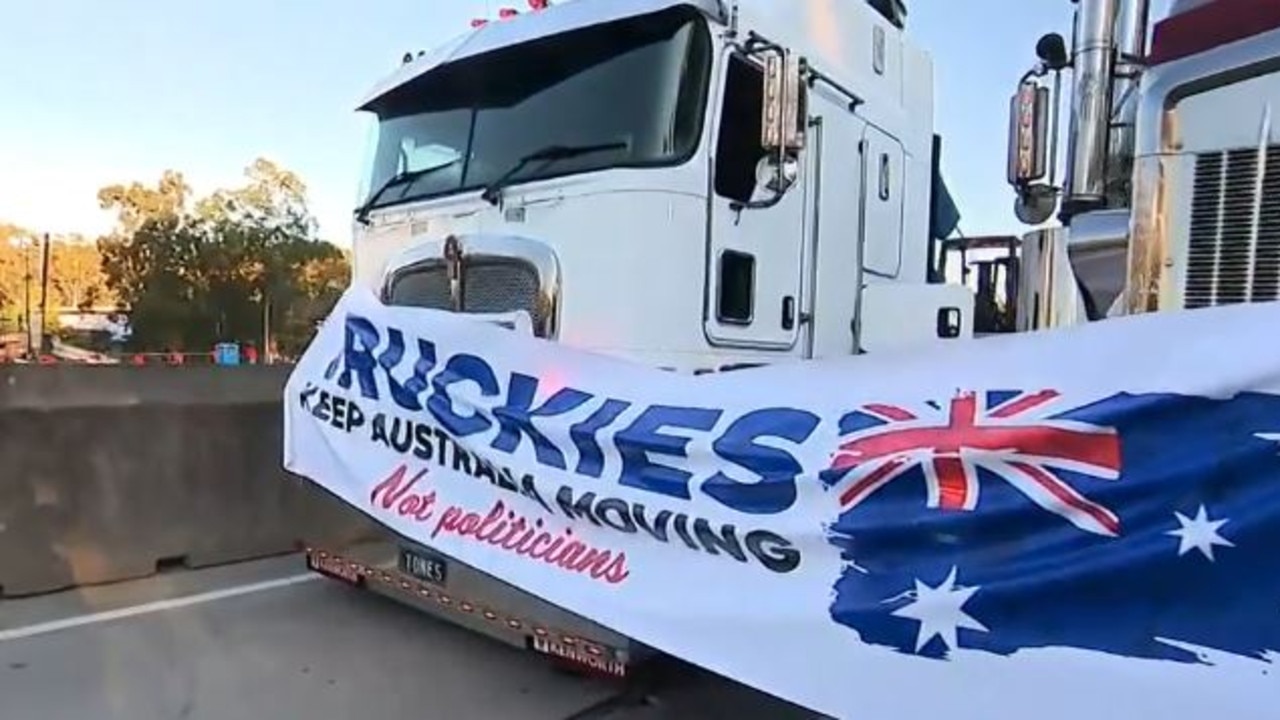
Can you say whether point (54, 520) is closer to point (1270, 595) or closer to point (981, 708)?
point (981, 708)

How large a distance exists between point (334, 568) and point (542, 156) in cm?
235

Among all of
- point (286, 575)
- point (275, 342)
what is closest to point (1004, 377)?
point (286, 575)

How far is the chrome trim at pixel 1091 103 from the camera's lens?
12.0ft

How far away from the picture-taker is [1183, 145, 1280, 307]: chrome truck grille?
10.0ft

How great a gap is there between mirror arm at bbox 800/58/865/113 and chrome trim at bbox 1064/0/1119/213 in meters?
1.50

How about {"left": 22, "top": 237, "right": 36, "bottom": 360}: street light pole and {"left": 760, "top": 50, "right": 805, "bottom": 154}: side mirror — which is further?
{"left": 22, "top": 237, "right": 36, "bottom": 360}: street light pole

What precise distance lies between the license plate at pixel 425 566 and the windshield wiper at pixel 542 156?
1712 millimetres

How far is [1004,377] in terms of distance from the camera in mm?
3195

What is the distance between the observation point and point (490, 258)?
203 inches

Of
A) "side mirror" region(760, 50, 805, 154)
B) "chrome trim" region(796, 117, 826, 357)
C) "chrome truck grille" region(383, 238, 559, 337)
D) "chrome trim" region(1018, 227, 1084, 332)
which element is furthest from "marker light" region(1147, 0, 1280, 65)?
"chrome truck grille" region(383, 238, 559, 337)

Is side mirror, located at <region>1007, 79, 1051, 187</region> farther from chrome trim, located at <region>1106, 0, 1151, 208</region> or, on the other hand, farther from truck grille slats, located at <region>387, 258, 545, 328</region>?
truck grille slats, located at <region>387, 258, 545, 328</region>

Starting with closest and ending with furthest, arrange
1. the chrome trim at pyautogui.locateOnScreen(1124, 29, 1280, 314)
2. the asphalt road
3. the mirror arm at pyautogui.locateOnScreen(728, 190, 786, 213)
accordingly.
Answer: the chrome trim at pyautogui.locateOnScreen(1124, 29, 1280, 314) < the asphalt road < the mirror arm at pyautogui.locateOnScreen(728, 190, 786, 213)

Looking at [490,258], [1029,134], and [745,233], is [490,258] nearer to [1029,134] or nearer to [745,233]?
[745,233]

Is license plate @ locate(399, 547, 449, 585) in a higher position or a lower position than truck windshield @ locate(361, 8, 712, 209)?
lower
